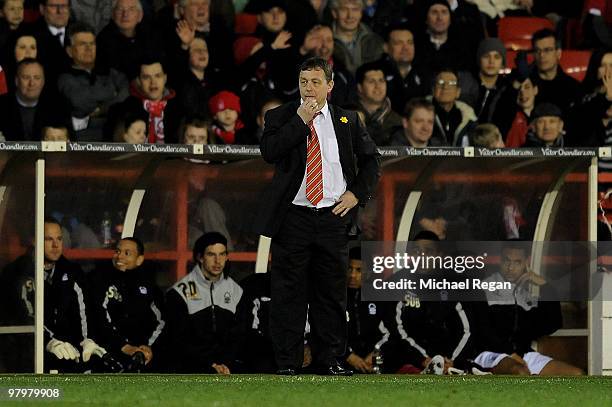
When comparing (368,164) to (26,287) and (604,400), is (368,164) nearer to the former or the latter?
(604,400)

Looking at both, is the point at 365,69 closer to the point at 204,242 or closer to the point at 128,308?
the point at 204,242

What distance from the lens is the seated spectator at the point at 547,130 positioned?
11.0 meters

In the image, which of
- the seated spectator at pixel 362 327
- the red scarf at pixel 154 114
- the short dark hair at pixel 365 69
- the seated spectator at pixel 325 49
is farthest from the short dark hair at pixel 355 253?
the short dark hair at pixel 365 69

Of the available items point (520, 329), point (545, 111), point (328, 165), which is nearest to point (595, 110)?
point (545, 111)

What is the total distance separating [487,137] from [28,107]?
11.3 feet

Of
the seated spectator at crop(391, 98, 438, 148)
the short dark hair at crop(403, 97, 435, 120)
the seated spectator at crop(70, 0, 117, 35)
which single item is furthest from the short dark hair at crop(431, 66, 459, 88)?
the seated spectator at crop(70, 0, 117, 35)

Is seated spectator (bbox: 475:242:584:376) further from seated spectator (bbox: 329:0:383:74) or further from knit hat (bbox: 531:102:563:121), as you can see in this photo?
seated spectator (bbox: 329:0:383:74)

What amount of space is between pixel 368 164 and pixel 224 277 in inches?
118

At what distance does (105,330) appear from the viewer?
9242mm

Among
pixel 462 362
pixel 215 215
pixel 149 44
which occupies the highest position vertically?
pixel 149 44

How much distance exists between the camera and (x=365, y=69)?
36.8ft

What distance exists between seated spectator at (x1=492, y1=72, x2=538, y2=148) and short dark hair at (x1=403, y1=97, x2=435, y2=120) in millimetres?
688

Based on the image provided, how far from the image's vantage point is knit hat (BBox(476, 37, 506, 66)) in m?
11.7

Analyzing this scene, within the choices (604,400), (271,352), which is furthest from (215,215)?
(604,400)
